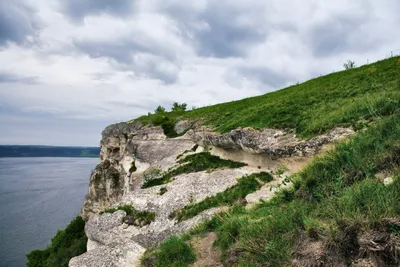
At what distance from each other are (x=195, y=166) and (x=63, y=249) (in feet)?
83.3

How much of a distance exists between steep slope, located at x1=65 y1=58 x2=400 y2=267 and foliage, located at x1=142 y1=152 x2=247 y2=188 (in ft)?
0.27

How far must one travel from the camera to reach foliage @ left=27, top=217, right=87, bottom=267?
35.3m

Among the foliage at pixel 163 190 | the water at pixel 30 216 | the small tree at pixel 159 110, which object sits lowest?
the water at pixel 30 216

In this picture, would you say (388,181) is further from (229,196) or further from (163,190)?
(163,190)

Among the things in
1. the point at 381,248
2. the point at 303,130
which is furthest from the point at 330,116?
the point at 381,248

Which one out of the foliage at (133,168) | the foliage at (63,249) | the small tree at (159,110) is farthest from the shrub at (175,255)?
the small tree at (159,110)

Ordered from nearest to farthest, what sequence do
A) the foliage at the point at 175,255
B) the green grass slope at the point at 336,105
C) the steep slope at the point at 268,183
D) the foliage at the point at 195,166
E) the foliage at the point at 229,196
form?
1. the steep slope at the point at 268,183
2. the foliage at the point at 175,255
3. the green grass slope at the point at 336,105
4. the foliage at the point at 229,196
5. the foliage at the point at 195,166

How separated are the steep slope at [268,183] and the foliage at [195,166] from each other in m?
0.08

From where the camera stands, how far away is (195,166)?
20000 millimetres

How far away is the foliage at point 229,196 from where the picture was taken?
565 inches

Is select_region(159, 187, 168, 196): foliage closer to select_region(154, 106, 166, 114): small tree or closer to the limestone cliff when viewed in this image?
the limestone cliff

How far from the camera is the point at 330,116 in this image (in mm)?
14172

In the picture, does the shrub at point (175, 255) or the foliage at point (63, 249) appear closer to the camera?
the shrub at point (175, 255)

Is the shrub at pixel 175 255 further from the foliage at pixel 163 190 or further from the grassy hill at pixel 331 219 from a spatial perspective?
the foliage at pixel 163 190
